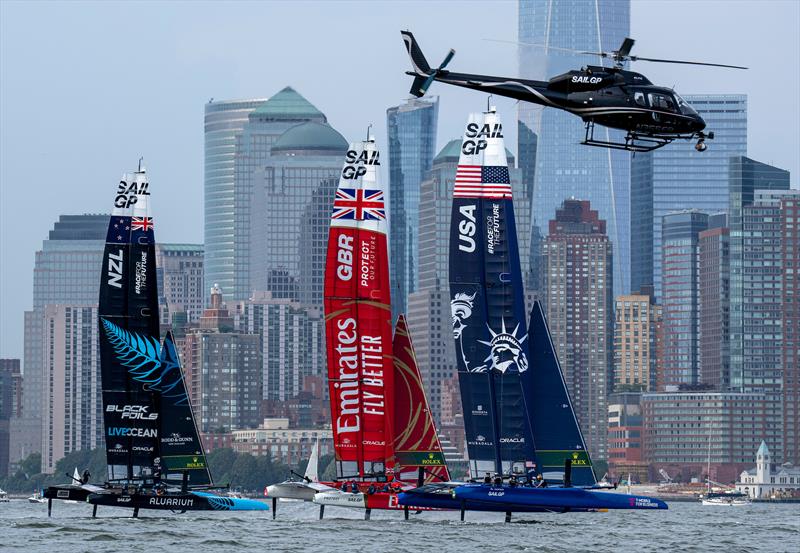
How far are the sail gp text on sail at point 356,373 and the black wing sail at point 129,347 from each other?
870cm

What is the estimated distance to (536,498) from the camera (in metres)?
84.9

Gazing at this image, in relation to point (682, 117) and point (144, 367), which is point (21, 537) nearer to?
point (144, 367)

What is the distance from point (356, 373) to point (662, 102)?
26.8 m

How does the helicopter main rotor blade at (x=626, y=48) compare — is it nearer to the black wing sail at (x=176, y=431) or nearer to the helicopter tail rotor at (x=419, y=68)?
the helicopter tail rotor at (x=419, y=68)

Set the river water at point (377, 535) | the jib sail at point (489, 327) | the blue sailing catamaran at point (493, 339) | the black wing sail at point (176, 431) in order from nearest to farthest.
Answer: the river water at point (377, 535)
the blue sailing catamaran at point (493, 339)
the jib sail at point (489, 327)
the black wing sail at point (176, 431)

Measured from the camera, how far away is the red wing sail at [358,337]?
92250 mm

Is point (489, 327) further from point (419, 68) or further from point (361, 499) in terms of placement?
point (419, 68)

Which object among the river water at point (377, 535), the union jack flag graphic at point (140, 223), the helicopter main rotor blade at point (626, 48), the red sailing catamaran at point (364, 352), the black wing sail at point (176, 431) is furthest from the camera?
the union jack flag graphic at point (140, 223)

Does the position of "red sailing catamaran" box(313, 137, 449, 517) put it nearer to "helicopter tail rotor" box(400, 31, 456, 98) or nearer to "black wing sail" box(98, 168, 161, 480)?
"black wing sail" box(98, 168, 161, 480)

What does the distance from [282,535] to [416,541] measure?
9.17m

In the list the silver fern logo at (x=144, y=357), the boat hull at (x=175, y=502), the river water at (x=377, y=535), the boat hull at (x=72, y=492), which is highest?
the silver fern logo at (x=144, y=357)

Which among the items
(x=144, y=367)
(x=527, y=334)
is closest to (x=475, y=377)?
(x=527, y=334)

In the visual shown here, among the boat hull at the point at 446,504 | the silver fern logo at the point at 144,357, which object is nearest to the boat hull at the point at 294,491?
the boat hull at the point at 446,504

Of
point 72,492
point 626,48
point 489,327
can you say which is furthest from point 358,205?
point 626,48
